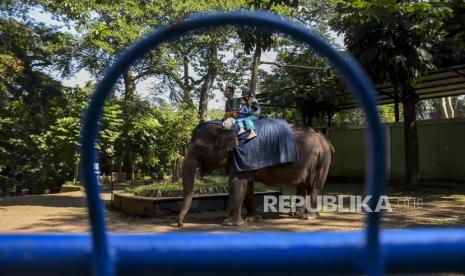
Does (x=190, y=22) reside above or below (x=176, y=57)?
below

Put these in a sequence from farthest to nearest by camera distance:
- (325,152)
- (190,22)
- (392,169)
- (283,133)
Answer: (392,169) → (325,152) → (283,133) → (190,22)

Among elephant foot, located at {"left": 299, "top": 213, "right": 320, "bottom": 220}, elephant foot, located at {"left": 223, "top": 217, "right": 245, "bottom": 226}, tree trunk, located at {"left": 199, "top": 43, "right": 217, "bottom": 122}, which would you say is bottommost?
elephant foot, located at {"left": 223, "top": 217, "right": 245, "bottom": 226}

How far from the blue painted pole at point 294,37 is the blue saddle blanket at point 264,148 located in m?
7.49

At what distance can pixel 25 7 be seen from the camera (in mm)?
17438

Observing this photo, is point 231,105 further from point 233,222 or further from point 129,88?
point 129,88

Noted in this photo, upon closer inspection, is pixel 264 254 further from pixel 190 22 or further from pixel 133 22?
pixel 133 22

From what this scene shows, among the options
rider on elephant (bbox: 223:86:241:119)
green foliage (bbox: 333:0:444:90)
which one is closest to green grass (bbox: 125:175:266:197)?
rider on elephant (bbox: 223:86:241:119)

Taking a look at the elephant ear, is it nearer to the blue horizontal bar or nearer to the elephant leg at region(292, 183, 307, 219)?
the elephant leg at region(292, 183, 307, 219)

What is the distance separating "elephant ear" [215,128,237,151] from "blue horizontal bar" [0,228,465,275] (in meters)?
7.35

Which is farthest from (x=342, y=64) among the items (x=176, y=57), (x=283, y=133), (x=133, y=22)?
(x=176, y=57)

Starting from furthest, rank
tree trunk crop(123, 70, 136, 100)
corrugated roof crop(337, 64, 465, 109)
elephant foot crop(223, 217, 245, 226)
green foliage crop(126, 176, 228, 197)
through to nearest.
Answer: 1. tree trunk crop(123, 70, 136, 100)
2. corrugated roof crop(337, 64, 465, 109)
3. green foliage crop(126, 176, 228, 197)
4. elephant foot crop(223, 217, 245, 226)

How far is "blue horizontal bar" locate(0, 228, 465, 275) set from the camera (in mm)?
1006

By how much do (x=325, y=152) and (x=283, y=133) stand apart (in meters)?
1.16

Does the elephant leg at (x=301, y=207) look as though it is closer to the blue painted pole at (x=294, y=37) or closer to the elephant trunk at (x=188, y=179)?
the elephant trunk at (x=188, y=179)
